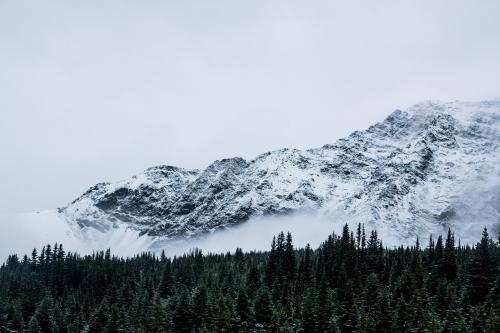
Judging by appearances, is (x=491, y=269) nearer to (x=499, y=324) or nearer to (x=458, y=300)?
(x=458, y=300)

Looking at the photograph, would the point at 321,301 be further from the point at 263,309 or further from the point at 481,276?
the point at 481,276

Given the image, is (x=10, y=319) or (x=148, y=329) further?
(x=10, y=319)

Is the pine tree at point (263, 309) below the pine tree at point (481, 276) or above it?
below

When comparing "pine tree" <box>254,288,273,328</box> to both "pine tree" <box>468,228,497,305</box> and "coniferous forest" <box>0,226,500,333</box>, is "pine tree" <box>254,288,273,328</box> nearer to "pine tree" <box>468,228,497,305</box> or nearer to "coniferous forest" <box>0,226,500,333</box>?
"coniferous forest" <box>0,226,500,333</box>

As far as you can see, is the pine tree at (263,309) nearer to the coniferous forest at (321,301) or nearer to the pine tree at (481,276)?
the coniferous forest at (321,301)

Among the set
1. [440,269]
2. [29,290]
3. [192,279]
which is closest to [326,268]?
[440,269]

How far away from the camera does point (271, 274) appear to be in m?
165

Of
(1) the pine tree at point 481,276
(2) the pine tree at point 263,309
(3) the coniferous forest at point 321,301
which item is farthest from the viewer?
(1) the pine tree at point 481,276

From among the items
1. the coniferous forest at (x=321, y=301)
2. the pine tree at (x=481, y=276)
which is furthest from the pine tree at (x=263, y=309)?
the pine tree at (x=481, y=276)

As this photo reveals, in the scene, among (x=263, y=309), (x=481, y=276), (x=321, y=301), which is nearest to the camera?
(x=263, y=309)

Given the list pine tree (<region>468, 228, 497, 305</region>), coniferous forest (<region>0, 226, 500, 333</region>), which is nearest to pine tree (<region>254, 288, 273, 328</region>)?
coniferous forest (<region>0, 226, 500, 333</region>)

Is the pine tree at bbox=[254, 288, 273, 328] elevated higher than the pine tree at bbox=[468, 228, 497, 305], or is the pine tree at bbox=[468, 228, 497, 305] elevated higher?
the pine tree at bbox=[468, 228, 497, 305]

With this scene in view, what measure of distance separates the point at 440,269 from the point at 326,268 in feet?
98.0

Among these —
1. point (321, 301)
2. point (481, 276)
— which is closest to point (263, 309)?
point (321, 301)
